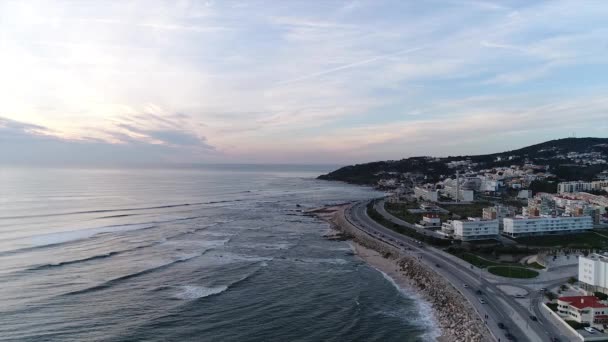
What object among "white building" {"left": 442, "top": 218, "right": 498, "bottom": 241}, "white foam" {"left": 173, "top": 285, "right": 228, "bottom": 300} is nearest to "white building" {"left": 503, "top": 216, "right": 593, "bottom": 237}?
"white building" {"left": 442, "top": 218, "right": 498, "bottom": 241}

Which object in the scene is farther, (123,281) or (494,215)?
(494,215)

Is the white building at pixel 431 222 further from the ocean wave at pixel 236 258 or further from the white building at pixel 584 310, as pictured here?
the white building at pixel 584 310

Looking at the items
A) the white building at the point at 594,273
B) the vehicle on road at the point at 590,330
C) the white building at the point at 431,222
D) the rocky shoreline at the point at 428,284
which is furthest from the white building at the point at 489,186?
the vehicle on road at the point at 590,330

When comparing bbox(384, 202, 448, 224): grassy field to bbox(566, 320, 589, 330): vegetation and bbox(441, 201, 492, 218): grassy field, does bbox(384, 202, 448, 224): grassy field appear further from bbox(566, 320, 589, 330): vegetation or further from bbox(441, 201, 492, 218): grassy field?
bbox(566, 320, 589, 330): vegetation

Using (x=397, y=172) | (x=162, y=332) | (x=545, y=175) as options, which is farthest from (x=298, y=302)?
(x=397, y=172)

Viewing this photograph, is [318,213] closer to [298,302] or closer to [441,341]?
[298,302]
